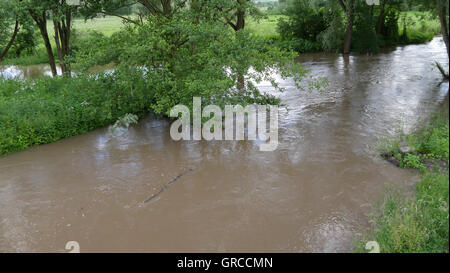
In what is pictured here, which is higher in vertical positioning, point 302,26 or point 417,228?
point 302,26

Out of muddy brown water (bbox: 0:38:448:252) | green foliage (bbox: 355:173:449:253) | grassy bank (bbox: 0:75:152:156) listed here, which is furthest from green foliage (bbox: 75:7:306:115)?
green foliage (bbox: 355:173:449:253)

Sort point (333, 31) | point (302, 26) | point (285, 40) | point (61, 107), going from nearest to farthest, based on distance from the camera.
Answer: point (61, 107)
point (333, 31)
point (302, 26)
point (285, 40)

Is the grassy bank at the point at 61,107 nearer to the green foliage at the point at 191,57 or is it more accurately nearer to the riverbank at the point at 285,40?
the green foliage at the point at 191,57

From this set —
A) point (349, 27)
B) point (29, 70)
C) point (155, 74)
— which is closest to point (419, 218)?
point (155, 74)

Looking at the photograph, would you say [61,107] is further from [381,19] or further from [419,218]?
[381,19]

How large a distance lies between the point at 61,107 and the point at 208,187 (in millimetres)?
5729

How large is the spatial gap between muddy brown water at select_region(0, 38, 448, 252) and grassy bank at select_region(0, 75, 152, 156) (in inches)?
15.6

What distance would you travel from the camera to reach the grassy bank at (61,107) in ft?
33.7

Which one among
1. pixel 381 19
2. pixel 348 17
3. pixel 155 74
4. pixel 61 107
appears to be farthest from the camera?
pixel 381 19

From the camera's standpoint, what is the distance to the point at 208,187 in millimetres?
8078

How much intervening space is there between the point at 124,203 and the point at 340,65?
15805mm

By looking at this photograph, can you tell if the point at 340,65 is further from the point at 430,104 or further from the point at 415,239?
the point at 415,239

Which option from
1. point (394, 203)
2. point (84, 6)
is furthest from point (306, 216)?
point (84, 6)
